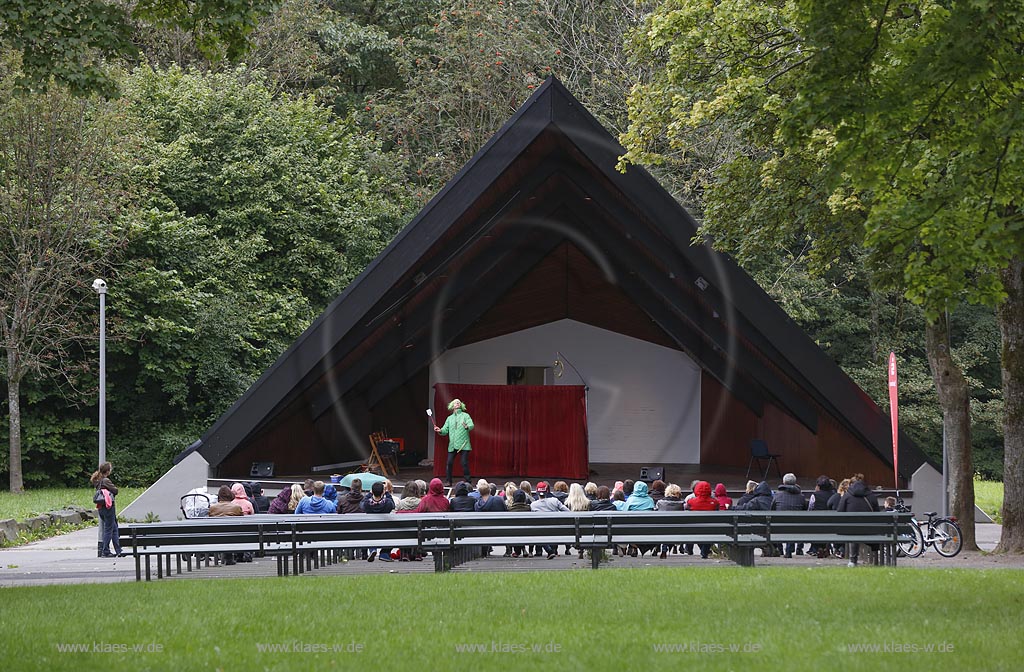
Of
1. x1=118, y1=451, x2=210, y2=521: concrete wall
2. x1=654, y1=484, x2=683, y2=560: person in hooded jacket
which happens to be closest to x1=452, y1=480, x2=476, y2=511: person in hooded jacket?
x1=654, y1=484, x2=683, y2=560: person in hooded jacket

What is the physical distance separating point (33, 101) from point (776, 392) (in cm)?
1622

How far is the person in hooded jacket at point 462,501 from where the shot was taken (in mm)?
12375

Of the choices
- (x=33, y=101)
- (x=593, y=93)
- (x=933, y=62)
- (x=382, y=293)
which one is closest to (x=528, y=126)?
(x=382, y=293)

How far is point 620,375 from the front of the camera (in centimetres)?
2561

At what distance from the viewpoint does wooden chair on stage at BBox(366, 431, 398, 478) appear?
21328mm

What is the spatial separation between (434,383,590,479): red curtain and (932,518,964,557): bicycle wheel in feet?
25.3

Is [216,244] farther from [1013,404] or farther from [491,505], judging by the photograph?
[1013,404]

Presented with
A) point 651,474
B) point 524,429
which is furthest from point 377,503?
point 524,429

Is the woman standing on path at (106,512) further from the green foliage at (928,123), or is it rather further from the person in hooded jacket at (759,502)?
the green foliage at (928,123)

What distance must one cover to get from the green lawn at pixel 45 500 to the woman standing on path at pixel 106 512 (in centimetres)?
446

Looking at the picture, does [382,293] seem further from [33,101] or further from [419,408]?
[33,101]

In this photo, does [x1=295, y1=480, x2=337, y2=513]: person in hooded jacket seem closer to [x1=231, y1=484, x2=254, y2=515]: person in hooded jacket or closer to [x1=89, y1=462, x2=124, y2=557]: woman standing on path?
[x1=231, y1=484, x2=254, y2=515]: person in hooded jacket

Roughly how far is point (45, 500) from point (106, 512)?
9.44 meters

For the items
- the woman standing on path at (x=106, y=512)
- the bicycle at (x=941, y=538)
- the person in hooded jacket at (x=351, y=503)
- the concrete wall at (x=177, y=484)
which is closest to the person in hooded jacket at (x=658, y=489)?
the bicycle at (x=941, y=538)
